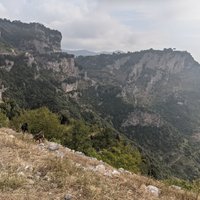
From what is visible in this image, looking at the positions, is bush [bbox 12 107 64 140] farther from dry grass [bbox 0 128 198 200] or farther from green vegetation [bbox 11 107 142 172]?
dry grass [bbox 0 128 198 200]

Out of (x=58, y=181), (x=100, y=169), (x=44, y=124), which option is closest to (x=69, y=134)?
(x=44, y=124)

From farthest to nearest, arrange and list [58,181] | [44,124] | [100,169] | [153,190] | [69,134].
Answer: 1. [69,134]
2. [44,124]
3. [100,169]
4. [153,190]
5. [58,181]

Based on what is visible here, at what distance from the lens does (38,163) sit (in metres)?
13.6

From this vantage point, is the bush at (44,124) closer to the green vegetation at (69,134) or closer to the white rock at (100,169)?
the green vegetation at (69,134)

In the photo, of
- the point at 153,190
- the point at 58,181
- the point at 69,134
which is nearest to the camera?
the point at 58,181

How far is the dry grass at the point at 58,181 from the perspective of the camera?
11477mm

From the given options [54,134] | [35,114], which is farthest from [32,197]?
A: [35,114]

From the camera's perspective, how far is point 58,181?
1234 centimetres

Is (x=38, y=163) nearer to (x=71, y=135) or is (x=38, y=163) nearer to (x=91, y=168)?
(x=91, y=168)

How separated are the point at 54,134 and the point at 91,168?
5791 centimetres

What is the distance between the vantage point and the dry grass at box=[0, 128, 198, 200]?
37.7 feet

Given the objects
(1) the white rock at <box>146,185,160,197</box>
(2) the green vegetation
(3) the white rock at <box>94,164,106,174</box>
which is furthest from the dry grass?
(2) the green vegetation

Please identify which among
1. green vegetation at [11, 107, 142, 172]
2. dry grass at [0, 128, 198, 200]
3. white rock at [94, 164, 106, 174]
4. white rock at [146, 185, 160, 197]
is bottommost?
green vegetation at [11, 107, 142, 172]

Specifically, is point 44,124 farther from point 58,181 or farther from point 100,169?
point 58,181
